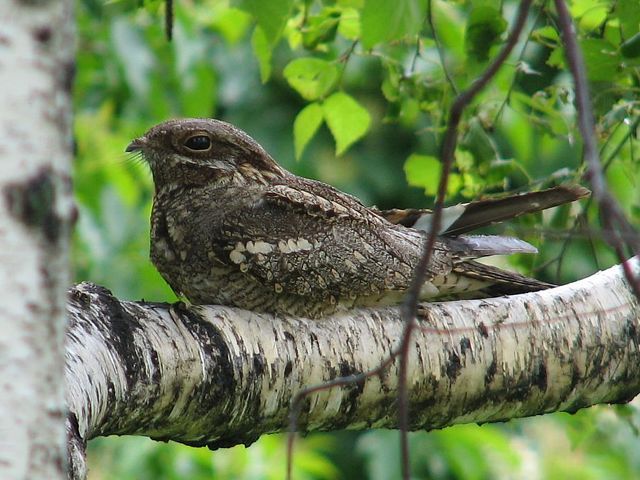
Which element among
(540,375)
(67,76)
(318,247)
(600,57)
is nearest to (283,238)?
(318,247)

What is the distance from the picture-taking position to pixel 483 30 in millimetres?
2502

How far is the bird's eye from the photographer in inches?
119

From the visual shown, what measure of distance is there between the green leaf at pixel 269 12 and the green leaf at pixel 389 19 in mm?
200

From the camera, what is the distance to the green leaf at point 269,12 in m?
1.94

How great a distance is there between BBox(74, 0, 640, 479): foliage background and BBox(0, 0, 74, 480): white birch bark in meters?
0.57

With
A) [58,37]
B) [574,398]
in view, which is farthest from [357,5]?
[58,37]

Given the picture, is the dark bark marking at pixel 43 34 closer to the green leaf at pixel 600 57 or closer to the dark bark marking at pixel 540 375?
the green leaf at pixel 600 57

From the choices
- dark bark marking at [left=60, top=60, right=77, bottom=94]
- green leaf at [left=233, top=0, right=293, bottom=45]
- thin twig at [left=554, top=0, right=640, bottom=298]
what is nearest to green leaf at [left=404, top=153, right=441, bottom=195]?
green leaf at [left=233, top=0, right=293, bottom=45]

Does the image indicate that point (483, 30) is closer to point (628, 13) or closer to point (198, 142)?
point (628, 13)

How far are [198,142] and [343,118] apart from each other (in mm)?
441

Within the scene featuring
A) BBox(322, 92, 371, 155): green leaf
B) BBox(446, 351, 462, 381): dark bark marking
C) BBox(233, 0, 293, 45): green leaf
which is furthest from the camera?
BBox(322, 92, 371, 155): green leaf

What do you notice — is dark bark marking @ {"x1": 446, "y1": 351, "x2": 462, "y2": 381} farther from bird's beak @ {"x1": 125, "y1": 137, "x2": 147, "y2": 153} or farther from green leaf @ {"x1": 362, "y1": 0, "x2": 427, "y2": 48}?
bird's beak @ {"x1": 125, "y1": 137, "x2": 147, "y2": 153}

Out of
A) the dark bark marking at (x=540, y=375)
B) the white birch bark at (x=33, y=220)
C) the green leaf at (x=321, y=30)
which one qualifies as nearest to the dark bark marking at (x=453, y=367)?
the dark bark marking at (x=540, y=375)

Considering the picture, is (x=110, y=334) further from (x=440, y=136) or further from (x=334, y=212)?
(x=440, y=136)
